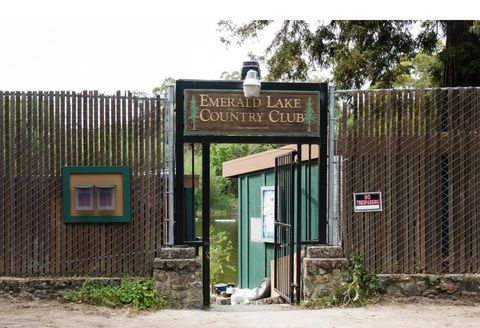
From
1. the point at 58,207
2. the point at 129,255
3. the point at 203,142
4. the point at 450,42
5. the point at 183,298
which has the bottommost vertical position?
the point at 183,298

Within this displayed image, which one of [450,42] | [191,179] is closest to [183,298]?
[191,179]

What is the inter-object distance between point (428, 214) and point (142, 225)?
4004mm

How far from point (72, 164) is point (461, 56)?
845cm

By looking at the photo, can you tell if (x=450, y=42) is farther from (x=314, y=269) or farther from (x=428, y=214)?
(x=314, y=269)

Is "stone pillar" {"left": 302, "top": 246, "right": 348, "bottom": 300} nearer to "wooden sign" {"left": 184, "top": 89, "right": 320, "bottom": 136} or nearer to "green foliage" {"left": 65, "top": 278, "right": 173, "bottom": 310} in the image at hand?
"wooden sign" {"left": 184, "top": 89, "right": 320, "bottom": 136}

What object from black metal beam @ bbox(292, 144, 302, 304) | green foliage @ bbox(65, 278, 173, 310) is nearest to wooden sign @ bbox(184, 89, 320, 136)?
black metal beam @ bbox(292, 144, 302, 304)

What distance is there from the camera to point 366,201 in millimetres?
9742

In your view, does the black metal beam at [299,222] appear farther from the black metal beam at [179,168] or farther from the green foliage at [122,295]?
the green foliage at [122,295]

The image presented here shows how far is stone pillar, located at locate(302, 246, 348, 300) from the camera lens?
9.55 metres

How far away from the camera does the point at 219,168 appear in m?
51.2

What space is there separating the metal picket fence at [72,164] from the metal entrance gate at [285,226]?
1.80 m

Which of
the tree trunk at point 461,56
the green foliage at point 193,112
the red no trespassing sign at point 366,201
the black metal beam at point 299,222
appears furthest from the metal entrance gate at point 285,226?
the tree trunk at point 461,56

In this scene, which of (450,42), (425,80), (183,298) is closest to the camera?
(183,298)

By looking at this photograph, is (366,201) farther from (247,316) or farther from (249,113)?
(247,316)
